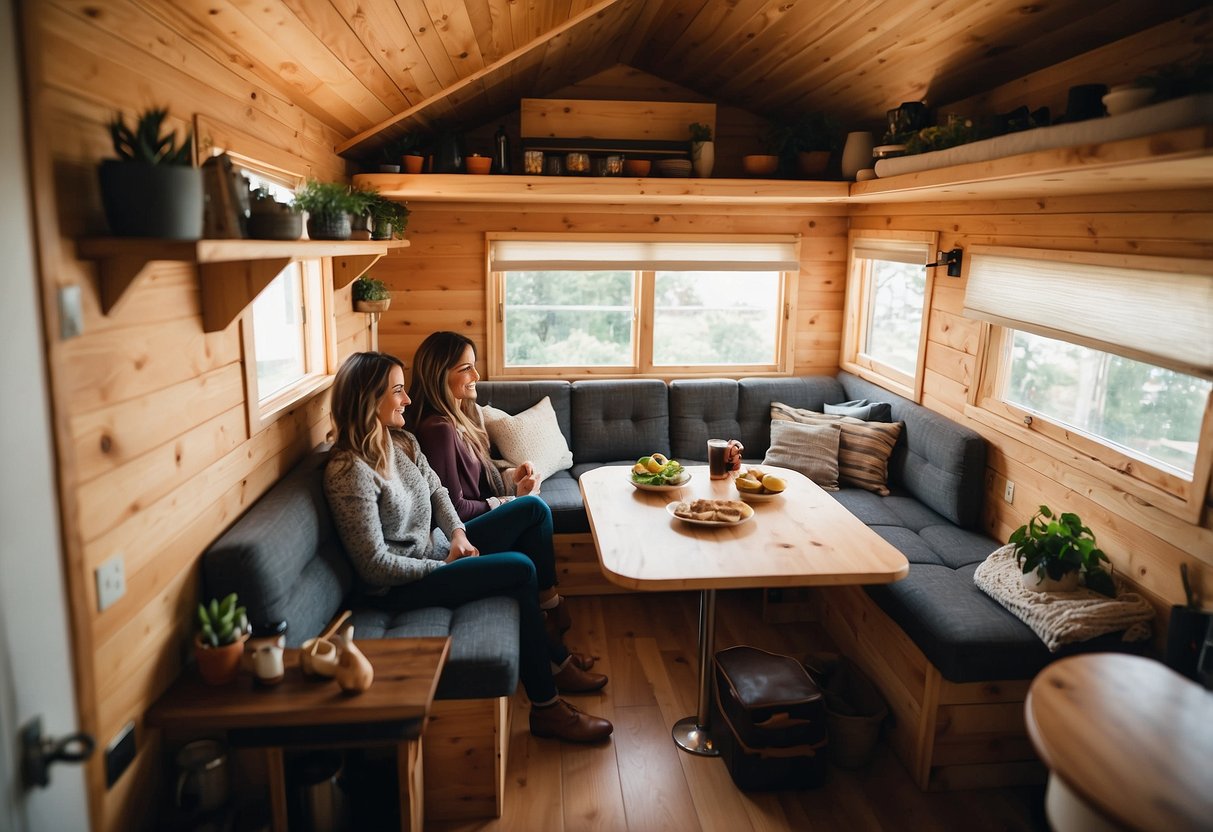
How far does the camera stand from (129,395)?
5.77 ft

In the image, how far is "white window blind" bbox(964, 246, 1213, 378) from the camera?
92.7 inches

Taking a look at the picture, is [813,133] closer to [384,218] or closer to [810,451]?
[810,451]

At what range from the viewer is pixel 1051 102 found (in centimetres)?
296

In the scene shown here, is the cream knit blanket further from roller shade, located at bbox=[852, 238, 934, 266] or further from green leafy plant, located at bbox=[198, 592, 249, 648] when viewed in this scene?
green leafy plant, located at bbox=[198, 592, 249, 648]

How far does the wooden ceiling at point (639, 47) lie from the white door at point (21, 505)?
74cm

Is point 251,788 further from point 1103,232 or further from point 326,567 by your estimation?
point 1103,232

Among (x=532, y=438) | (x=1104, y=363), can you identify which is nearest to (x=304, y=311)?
(x=532, y=438)

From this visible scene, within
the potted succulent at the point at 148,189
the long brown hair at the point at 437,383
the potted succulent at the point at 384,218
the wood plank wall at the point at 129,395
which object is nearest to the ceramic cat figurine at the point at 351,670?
the wood plank wall at the point at 129,395

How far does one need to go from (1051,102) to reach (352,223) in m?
2.54

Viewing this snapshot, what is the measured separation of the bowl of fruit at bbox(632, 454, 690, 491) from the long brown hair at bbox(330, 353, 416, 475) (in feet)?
3.06

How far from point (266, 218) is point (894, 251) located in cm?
317

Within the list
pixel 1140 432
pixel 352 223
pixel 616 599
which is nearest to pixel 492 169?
pixel 352 223

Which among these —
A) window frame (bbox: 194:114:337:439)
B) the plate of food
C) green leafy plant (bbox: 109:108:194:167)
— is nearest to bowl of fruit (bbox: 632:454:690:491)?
the plate of food

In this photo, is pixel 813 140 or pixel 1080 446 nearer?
pixel 1080 446
